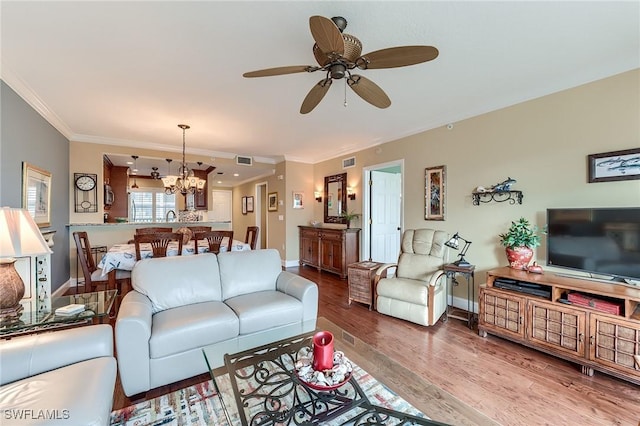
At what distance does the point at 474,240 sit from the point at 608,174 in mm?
1391

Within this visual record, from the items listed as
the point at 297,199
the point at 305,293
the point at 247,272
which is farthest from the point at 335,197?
the point at 305,293

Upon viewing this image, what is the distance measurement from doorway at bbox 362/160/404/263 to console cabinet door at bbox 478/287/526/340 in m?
2.40

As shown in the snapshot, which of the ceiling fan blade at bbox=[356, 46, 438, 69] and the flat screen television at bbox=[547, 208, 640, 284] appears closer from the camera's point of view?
the ceiling fan blade at bbox=[356, 46, 438, 69]

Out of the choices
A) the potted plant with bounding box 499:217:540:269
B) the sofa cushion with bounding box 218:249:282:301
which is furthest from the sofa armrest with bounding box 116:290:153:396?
the potted plant with bounding box 499:217:540:269

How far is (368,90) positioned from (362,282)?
7.92ft

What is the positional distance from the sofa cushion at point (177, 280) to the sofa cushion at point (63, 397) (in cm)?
93

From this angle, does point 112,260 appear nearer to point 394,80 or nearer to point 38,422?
point 38,422

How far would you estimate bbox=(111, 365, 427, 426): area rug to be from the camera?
160cm

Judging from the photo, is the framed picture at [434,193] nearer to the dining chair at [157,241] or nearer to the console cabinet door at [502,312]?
the console cabinet door at [502,312]

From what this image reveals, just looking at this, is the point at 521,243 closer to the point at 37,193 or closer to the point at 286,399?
the point at 286,399

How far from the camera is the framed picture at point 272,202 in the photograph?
6.75 m

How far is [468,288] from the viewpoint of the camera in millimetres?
3273

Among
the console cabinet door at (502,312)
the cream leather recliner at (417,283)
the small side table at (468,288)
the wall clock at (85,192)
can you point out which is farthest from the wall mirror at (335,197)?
the wall clock at (85,192)

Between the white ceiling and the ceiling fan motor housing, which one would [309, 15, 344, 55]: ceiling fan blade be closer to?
the ceiling fan motor housing
